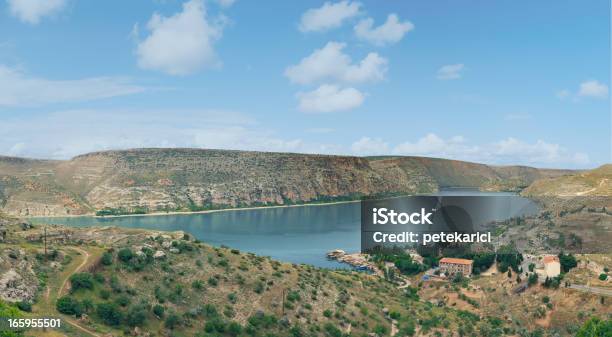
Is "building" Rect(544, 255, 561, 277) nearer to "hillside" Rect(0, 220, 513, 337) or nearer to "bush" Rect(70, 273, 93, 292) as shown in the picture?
"hillside" Rect(0, 220, 513, 337)

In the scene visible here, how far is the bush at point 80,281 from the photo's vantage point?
25.6 meters

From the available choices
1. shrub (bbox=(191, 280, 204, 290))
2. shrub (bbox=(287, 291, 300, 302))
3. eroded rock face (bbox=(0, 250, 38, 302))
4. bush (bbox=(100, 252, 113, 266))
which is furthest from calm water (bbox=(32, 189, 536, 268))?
eroded rock face (bbox=(0, 250, 38, 302))

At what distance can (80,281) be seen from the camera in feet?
84.7

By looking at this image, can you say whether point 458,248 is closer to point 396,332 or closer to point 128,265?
point 396,332

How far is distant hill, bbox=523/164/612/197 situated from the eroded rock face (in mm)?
86116

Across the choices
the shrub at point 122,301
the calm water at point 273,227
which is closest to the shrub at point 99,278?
the shrub at point 122,301

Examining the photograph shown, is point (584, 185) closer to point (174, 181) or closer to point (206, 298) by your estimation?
point (206, 298)

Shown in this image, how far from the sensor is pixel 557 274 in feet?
154

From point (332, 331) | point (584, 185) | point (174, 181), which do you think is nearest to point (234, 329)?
point (332, 331)

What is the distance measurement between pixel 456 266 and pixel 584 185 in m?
51.2

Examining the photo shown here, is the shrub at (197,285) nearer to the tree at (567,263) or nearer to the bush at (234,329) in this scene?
the bush at (234,329)

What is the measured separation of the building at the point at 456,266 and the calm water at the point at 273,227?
1575cm

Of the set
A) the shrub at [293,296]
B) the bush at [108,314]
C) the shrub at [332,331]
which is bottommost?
the shrub at [332,331]

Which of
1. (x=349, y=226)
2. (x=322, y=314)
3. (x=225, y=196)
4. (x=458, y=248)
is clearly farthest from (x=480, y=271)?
(x=225, y=196)
